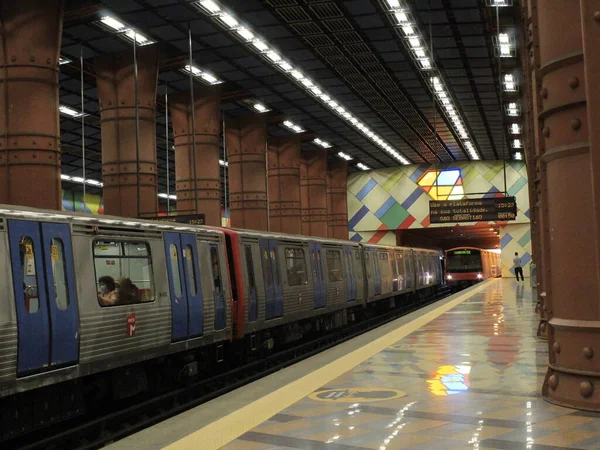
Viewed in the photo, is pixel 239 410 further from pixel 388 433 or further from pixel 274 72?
pixel 274 72

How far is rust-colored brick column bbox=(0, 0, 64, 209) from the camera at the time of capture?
14.0 metres

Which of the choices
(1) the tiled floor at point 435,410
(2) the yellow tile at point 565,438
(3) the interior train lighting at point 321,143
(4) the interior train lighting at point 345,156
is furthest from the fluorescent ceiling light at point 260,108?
(2) the yellow tile at point 565,438

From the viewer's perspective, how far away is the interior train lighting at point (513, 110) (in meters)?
31.4

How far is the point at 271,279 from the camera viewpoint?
14391mm

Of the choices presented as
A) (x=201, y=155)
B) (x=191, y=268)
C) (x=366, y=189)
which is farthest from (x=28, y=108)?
(x=366, y=189)

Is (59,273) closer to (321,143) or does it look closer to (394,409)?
(394,409)

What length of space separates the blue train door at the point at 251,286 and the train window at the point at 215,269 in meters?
1.25

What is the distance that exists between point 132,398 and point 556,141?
283 inches

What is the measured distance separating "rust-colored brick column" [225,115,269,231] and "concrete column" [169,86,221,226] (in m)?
4.08

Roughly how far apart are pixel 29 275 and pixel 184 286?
3.60 m

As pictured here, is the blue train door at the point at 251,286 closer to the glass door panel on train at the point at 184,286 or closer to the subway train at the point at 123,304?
the subway train at the point at 123,304

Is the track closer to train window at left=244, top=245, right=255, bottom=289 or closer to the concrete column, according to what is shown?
train window at left=244, top=245, right=255, bottom=289

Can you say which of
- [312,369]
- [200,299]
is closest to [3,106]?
[200,299]

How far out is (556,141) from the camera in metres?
6.65
